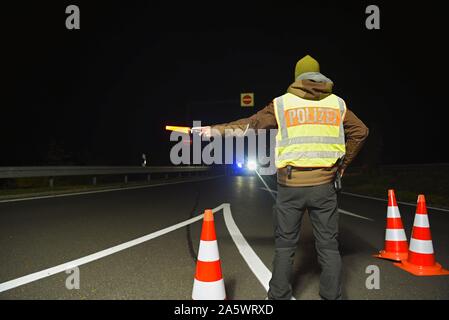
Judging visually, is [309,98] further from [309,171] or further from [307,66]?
[309,171]

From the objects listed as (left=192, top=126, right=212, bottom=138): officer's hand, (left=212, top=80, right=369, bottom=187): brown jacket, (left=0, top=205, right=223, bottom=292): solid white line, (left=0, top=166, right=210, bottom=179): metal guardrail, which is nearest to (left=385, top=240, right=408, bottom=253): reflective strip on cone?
(left=212, top=80, right=369, bottom=187): brown jacket

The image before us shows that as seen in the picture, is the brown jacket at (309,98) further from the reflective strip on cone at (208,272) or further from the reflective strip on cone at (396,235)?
the reflective strip on cone at (396,235)

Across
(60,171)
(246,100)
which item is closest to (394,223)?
(60,171)

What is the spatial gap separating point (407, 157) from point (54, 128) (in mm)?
38574

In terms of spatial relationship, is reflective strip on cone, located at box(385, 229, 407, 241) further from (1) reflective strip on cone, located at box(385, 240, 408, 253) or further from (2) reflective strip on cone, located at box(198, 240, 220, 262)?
(2) reflective strip on cone, located at box(198, 240, 220, 262)

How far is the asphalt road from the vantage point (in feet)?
11.2

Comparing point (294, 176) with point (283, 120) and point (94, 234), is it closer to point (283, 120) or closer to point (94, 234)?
point (283, 120)

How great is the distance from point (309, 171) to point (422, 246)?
2.08m

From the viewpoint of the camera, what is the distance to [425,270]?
4.08 m

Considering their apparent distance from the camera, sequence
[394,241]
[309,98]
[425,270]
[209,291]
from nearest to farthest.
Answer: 1. [209,291]
2. [309,98]
3. [425,270]
4. [394,241]

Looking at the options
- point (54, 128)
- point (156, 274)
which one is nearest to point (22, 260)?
point (156, 274)

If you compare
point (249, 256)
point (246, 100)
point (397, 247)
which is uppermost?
point (246, 100)

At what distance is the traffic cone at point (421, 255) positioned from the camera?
4.09 metres

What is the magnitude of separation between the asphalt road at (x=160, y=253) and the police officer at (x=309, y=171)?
38cm
